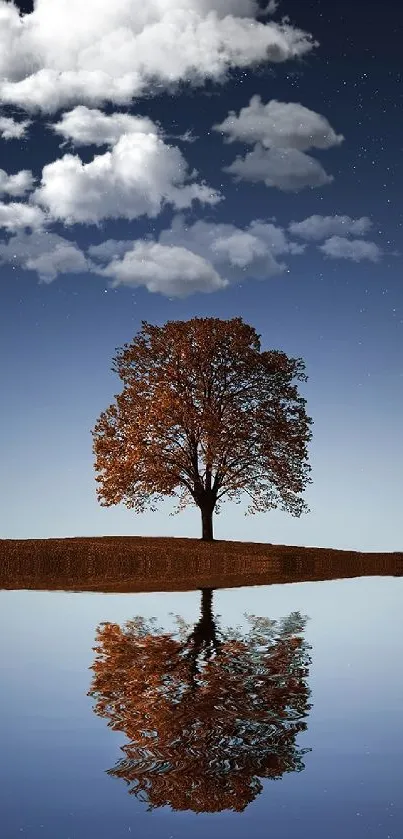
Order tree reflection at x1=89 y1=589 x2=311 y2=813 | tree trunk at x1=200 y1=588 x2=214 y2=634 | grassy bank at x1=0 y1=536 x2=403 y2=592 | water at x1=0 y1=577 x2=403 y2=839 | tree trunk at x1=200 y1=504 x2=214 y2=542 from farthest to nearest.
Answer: tree trunk at x1=200 y1=504 x2=214 y2=542 < grassy bank at x1=0 y1=536 x2=403 y2=592 < tree trunk at x1=200 y1=588 x2=214 y2=634 < tree reflection at x1=89 y1=589 x2=311 y2=813 < water at x1=0 y1=577 x2=403 y2=839

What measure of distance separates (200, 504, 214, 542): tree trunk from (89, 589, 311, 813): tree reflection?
34600mm

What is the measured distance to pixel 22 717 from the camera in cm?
1190

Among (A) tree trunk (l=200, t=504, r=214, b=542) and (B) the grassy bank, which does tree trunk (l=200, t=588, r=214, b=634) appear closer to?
(B) the grassy bank

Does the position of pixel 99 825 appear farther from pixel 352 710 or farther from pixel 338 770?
pixel 352 710

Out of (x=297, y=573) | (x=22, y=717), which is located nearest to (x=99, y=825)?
(x=22, y=717)

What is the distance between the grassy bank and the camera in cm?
3725

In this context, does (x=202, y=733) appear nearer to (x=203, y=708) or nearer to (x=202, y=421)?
(x=203, y=708)

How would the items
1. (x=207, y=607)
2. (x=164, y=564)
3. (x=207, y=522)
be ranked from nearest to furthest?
(x=207, y=607), (x=164, y=564), (x=207, y=522)

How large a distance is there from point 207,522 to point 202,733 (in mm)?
43925

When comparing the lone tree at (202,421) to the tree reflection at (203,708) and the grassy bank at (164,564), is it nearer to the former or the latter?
the grassy bank at (164,564)


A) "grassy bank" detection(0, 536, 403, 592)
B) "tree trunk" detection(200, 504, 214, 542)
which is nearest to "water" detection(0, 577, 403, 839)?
"grassy bank" detection(0, 536, 403, 592)

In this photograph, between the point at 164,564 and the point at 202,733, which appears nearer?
the point at 202,733

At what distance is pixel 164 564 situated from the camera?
47438 mm

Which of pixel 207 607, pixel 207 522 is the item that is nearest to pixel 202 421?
pixel 207 522
